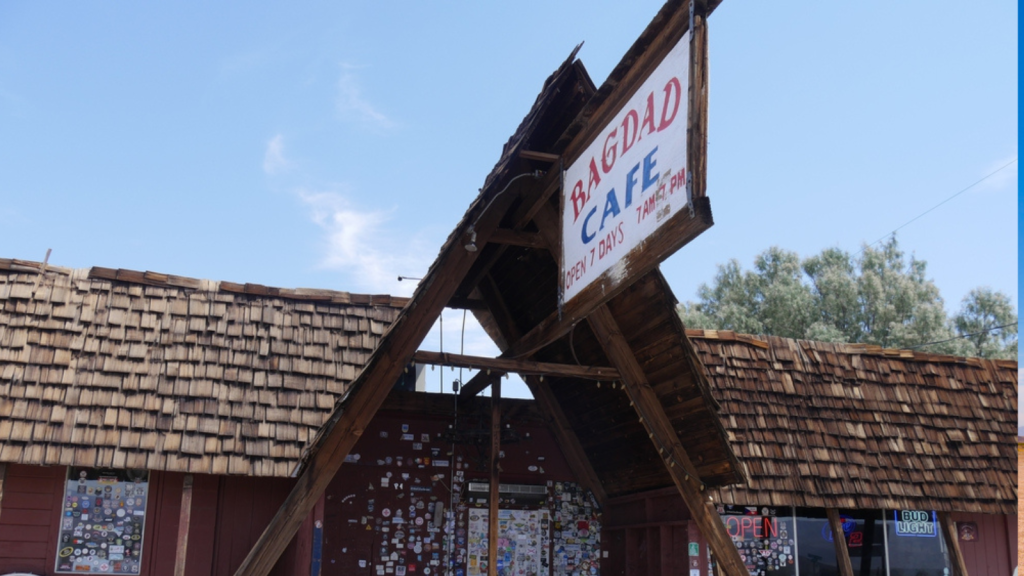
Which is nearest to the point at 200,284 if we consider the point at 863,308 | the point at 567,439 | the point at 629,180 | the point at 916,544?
the point at 567,439

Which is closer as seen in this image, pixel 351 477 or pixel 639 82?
pixel 639 82

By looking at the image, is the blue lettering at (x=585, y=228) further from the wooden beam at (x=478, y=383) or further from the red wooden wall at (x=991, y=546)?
the red wooden wall at (x=991, y=546)

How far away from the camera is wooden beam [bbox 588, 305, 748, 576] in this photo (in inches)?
340

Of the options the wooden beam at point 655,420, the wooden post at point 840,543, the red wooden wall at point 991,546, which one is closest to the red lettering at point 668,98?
the wooden beam at point 655,420

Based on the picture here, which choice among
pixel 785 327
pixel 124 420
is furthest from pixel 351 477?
Result: pixel 785 327

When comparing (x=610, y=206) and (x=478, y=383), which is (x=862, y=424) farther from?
(x=610, y=206)

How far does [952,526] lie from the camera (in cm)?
1148

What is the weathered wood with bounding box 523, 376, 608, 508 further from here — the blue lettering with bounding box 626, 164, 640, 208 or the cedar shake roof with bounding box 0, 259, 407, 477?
the blue lettering with bounding box 626, 164, 640, 208

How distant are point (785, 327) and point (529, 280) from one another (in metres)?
21.2

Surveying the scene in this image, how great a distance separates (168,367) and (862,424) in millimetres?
8494

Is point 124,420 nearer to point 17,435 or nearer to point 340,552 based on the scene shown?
point 17,435

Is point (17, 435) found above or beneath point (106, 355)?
beneath

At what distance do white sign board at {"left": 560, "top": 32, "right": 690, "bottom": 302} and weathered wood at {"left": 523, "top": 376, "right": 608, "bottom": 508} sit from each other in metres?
4.86

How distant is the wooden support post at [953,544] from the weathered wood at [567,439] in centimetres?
433
